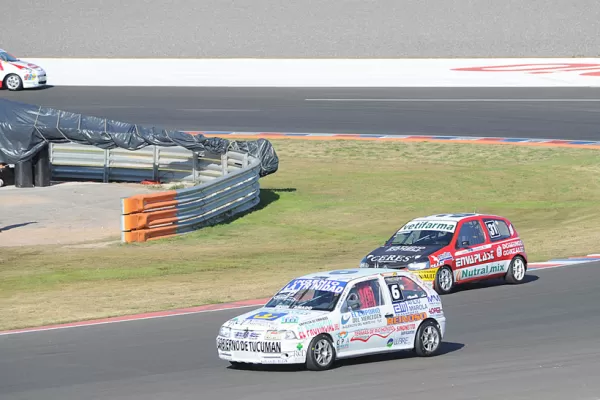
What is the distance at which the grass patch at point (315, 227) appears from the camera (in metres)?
20.8

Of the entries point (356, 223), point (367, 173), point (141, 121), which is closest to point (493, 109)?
point (367, 173)

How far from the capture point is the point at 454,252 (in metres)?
20.2

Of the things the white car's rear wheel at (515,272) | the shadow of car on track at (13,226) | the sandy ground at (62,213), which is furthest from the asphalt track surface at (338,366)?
the shadow of car on track at (13,226)

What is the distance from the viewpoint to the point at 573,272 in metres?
21.8

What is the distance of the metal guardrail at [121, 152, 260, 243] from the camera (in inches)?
1012

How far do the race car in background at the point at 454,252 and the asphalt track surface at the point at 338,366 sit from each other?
1.01 metres

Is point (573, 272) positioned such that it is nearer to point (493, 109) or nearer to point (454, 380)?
point (454, 380)

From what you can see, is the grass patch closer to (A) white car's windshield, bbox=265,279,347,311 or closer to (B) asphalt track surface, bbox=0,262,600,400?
(B) asphalt track surface, bbox=0,262,600,400

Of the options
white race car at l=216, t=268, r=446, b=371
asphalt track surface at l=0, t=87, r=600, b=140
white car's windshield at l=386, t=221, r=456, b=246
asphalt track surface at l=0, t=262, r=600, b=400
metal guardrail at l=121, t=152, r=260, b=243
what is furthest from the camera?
asphalt track surface at l=0, t=87, r=600, b=140

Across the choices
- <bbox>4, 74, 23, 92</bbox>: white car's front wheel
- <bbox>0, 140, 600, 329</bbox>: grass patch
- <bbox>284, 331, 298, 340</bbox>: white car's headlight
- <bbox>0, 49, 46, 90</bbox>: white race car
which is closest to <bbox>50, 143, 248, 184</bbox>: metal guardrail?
<bbox>0, 140, 600, 329</bbox>: grass patch

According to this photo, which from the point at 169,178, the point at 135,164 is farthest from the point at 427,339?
the point at 135,164

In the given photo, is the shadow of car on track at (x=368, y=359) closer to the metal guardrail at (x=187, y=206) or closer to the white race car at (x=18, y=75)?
the metal guardrail at (x=187, y=206)
